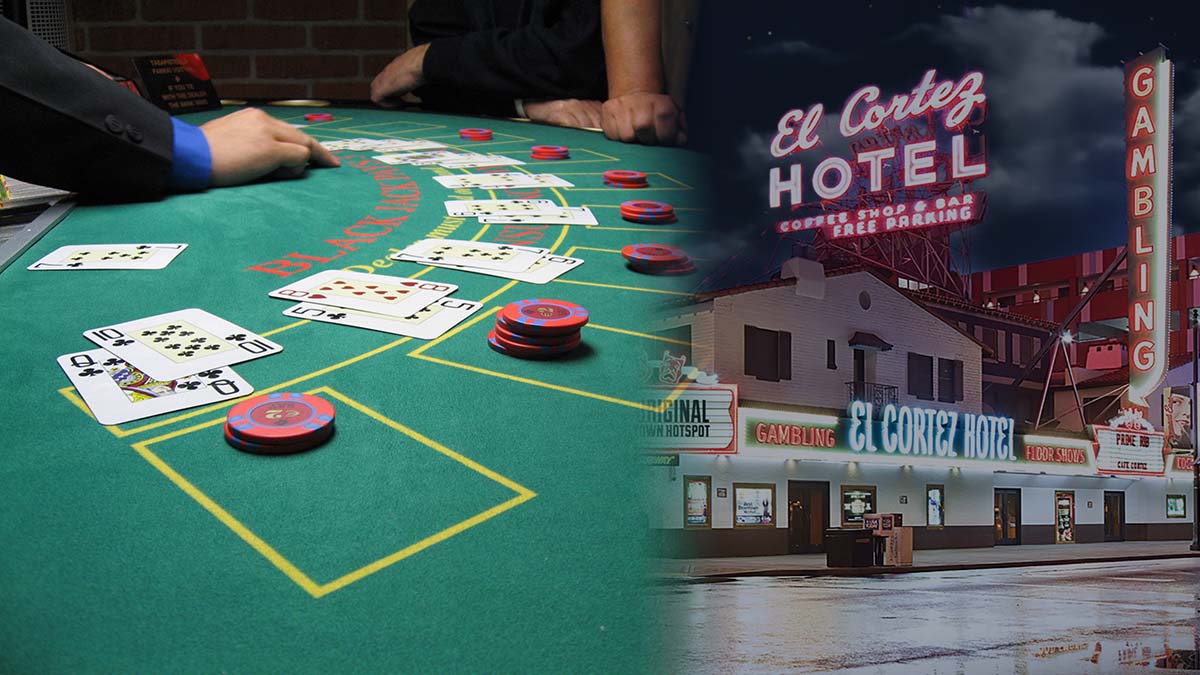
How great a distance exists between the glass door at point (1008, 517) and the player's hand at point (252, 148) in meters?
1.66

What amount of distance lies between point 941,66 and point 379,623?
1.62 meters

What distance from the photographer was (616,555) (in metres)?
0.76

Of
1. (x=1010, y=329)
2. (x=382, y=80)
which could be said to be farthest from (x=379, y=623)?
(x=382, y=80)

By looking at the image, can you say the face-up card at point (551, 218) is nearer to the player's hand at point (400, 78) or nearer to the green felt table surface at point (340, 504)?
the green felt table surface at point (340, 504)

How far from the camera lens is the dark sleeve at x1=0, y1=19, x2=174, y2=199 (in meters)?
1.76

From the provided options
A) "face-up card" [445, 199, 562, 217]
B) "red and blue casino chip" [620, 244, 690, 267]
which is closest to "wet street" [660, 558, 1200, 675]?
"red and blue casino chip" [620, 244, 690, 267]

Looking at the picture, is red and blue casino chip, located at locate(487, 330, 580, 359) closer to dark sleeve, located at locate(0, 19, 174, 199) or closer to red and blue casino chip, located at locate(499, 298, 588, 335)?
red and blue casino chip, located at locate(499, 298, 588, 335)

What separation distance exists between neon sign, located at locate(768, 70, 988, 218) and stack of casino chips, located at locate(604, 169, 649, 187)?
551 mm

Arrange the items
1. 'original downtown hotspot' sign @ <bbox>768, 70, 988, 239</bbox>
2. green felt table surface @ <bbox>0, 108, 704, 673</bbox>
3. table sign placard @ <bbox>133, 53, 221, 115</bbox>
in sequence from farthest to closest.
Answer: table sign placard @ <bbox>133, 53, 221, 115</bbox>
'original downtown hotspot' sign @ <bbox>768, 70, 988, 239</bbox>
green felt table surface @ <bbox>0, 108, 704, 673</bbox>

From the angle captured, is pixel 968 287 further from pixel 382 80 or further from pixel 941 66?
pixel 382 80

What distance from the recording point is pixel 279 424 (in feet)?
3.04

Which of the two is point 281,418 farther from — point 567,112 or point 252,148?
point 567,112

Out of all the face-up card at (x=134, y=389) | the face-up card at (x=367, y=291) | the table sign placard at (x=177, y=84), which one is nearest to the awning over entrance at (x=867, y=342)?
the face-up card at (x=367, y=291)

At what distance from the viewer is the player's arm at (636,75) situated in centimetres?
259
